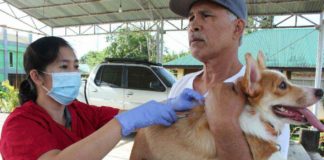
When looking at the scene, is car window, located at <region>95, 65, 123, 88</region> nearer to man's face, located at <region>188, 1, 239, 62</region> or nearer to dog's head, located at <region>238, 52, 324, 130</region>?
man's face, located at <region>188, 1, 239, 62</region>

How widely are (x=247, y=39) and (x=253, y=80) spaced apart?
18.1m

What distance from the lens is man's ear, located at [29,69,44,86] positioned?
7.20 ft

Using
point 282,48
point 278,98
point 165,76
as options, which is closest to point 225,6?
point 278,98

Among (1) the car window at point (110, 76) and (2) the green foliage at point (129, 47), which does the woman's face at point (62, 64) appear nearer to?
(1) the car window at point (110, 76)

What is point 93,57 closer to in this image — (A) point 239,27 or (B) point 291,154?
(B) point 291,154

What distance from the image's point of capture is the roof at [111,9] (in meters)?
10.2

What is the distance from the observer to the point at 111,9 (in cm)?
1273

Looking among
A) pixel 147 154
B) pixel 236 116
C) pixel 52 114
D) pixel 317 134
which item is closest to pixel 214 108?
pixel 236 116

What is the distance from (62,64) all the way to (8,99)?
47.9 feet

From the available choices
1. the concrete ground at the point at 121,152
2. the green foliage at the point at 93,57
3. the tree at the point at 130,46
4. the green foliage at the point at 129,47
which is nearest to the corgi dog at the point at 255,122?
the concrete ground at the point at 121,152

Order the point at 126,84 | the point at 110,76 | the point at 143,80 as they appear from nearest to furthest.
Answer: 1. the point at 143,80
2. the point at 126,84
3. the point at 110,76

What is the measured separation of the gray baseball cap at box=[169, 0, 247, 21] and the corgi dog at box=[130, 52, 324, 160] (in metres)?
0.42

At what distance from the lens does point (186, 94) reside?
6.25ft

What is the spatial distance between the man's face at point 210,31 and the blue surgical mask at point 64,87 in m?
0.97
